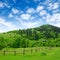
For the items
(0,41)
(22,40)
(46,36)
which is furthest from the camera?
(46,36)

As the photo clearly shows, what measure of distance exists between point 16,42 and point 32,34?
77.9 m

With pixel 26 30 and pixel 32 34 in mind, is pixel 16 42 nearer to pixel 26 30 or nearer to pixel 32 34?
pixel 32 34

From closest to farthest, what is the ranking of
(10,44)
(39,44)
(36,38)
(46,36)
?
(10,44), (39,44), (36,38), (46,36)

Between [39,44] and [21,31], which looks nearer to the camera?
[39,44]

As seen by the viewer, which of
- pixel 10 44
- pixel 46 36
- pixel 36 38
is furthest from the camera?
pixel 46 36

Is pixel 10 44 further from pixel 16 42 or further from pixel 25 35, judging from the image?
pixel 25 35

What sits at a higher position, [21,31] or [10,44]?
[21,31]

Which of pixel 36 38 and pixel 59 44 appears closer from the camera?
pixel 59 44

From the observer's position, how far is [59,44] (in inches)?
4924

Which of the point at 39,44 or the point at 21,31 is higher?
the point at 21,31

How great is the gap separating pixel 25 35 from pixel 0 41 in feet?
Result: 288

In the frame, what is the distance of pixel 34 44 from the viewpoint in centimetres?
12238

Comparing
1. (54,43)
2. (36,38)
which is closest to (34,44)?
(54,43)

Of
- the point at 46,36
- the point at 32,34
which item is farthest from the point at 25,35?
the point at 46,36
